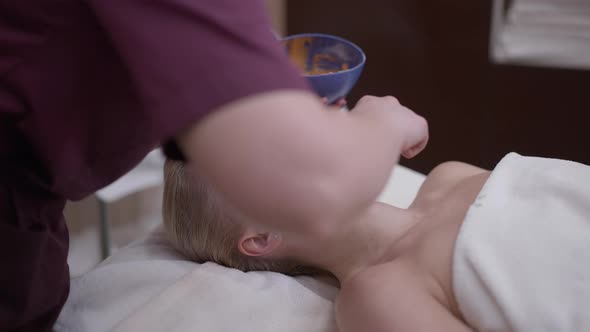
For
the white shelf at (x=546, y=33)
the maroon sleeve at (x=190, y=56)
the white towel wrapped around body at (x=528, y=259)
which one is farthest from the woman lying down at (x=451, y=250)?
the white shelf at (x=546, y=33)

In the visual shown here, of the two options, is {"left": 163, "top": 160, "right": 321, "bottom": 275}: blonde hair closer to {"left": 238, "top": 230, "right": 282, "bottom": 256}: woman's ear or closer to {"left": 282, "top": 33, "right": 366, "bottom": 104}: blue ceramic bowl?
{"left": 238, "top": 230, "right": 282, "bottom": 256}: woman's ear

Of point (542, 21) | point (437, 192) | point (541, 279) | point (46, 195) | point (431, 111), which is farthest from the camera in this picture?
point (431, 111)

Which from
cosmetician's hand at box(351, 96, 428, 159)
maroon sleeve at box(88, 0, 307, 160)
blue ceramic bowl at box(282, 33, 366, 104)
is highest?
maroon sleeve at box(88, 0, 307, 160)

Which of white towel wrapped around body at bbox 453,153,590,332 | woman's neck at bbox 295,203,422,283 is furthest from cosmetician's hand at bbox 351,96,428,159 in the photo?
woman's neck at bbox 295,203,422,283

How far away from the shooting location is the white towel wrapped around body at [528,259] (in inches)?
38.1

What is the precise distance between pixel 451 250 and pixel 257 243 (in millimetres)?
350

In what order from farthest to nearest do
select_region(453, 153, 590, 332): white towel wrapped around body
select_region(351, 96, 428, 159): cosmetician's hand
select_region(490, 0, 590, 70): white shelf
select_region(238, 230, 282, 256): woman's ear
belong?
select_region(490, 0, 590, 70): white shelf < select_region(238, 230, 282, 256): woman's ear < select_region(453, 153, 590, 332): white towel wrapped around body < select_region(351, 96, 428, 159): cosmetician's hand

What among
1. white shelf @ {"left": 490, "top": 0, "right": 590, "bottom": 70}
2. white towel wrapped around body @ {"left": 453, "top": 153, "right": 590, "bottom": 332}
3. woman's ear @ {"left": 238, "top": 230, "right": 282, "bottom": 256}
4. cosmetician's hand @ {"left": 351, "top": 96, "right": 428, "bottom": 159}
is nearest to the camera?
cosmetician's hand @ {"left": 351, "top": 96, "right": 428, "bottom": 159}

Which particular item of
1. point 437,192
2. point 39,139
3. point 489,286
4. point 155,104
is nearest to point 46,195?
point 39,139

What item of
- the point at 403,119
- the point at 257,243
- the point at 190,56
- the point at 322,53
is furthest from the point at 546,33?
the point at 190,56

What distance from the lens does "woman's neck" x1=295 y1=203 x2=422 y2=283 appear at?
1.19 metres

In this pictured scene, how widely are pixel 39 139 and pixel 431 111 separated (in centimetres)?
188

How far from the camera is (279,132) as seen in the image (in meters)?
0.47

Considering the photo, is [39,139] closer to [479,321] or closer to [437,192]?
[479,321]
